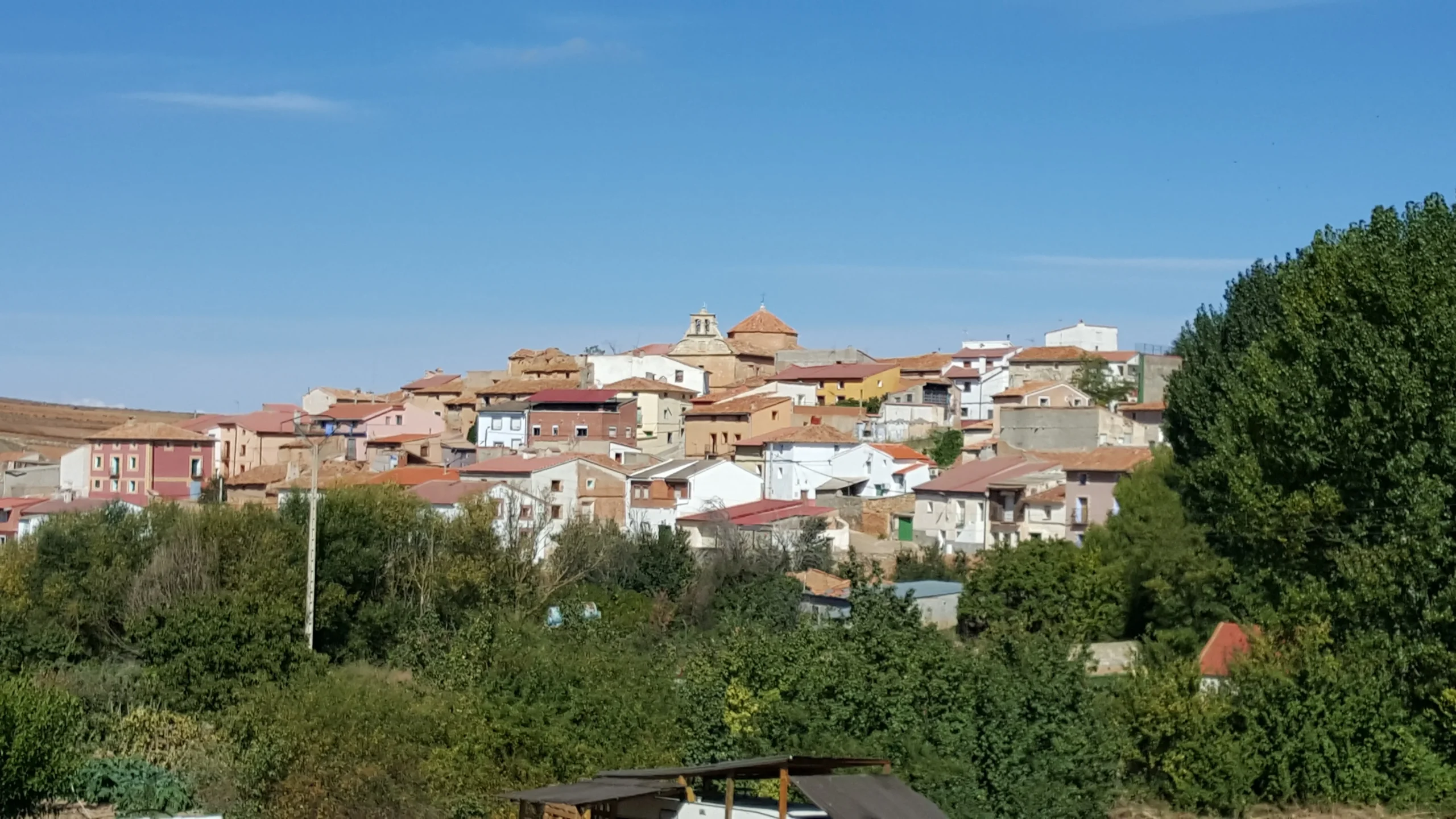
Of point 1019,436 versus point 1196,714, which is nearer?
point 1196,714

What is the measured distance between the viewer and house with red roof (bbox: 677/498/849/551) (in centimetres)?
4566

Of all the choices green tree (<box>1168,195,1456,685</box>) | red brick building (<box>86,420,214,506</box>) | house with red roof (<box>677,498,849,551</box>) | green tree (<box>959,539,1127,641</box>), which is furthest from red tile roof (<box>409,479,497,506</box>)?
green tree (<box>1168,195,1456,685</box>)

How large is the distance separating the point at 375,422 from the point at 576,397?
37.5 ft

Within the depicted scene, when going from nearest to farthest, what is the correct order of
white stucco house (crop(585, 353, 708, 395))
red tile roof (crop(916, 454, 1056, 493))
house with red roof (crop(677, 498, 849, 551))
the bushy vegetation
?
the bushy vegetation → house with red roof (crop(677, 498, 849, 551)) → red tile roof (crop(916, 454, 1056, 493)) → white stucco house (crop(585, 353, 708, 395))

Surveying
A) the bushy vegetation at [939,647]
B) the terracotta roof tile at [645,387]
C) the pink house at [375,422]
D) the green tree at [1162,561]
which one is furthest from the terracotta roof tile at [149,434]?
the green tree at [1162,561]

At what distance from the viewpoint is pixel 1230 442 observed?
25.8 m

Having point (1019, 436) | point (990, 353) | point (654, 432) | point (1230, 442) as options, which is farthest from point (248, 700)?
point (990, 353)

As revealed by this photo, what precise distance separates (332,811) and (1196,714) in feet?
33.8

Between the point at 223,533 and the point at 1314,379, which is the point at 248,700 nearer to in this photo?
the point at 223,533

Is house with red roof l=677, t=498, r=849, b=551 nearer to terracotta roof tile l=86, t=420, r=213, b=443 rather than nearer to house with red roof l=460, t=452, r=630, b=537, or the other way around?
house with red roof l=460, t=452, r=630, b=537

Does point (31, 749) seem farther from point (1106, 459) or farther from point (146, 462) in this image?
point (146, 462)

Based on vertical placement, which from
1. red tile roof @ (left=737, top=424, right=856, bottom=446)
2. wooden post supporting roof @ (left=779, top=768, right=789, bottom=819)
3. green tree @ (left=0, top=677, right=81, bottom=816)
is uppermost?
red tile roof @ (left=737, top=424, right=856, bottom=446)

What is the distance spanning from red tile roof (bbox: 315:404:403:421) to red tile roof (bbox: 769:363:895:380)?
695 inches

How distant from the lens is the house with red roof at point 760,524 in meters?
45.7
